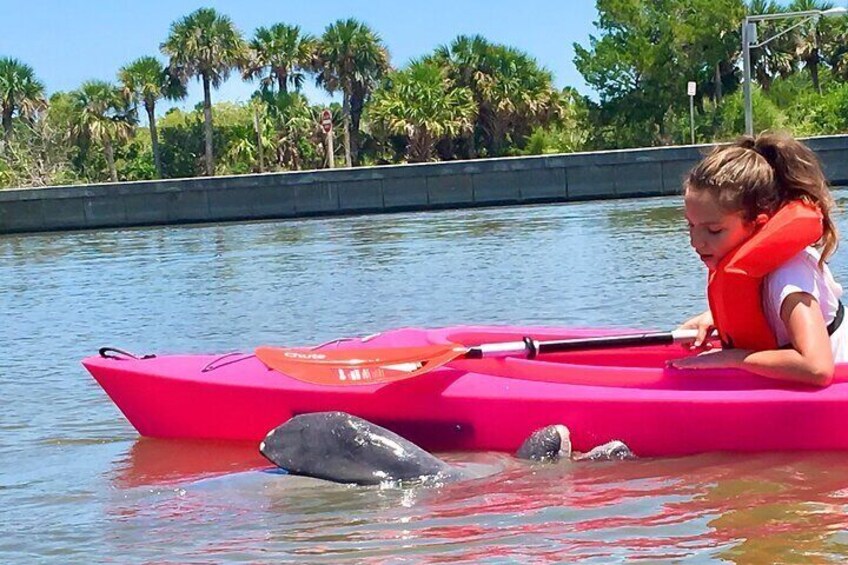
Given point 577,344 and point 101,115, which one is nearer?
point 577,344

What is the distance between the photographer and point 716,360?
485cm

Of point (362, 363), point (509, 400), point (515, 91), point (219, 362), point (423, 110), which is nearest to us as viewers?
point (509, 400)

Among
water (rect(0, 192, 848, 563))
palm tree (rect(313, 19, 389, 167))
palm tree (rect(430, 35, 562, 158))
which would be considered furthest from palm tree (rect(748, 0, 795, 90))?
water (rect(0, 192, 848, 563))

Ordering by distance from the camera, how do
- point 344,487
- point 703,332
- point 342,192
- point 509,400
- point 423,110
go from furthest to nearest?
point 423,110 < point 342,192 < point 703,332 < point 509,400 < point 344,487

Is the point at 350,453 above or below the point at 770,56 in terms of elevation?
below

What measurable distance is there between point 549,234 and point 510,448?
14.3m

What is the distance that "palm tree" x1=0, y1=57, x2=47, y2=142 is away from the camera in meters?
48.4

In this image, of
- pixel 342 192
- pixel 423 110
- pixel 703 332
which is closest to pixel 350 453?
pixel 703 332

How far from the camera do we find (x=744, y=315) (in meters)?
4.71

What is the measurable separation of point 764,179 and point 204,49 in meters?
43.0

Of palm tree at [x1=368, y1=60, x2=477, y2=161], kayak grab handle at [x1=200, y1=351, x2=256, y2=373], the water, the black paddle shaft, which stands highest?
palm tree at [x1=368, y1=60, x2=477, y2=161]

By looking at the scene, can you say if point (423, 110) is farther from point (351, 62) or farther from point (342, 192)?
point (342, 192)

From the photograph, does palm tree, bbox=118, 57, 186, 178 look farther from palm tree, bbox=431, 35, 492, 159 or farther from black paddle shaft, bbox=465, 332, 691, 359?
black paddle shaft, bbox=465, 332, 691, 359

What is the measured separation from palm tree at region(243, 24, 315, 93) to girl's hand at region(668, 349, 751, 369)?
42882 millimetres
